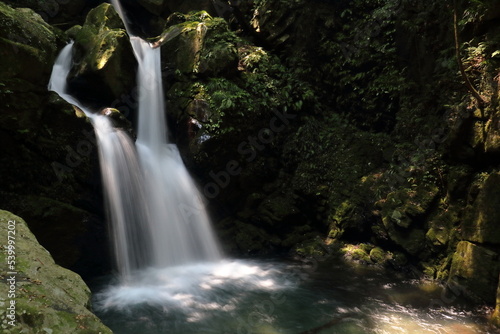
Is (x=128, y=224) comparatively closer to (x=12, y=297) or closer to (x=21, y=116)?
(x=21, y=116)

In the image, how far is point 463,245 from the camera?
593 centimetres

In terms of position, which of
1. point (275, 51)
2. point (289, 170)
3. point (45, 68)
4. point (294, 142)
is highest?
point (275, 51)

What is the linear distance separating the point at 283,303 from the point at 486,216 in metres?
3.94

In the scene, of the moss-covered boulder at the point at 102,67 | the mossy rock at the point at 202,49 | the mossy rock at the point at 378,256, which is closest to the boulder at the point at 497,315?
the mossy rock at the point at 378,256

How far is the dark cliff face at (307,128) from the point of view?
611 cm

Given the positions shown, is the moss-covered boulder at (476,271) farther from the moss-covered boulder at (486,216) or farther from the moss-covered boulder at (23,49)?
the moss-covered boulder at (23,49)

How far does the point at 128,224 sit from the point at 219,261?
101 inches

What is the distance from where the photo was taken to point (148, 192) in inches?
323

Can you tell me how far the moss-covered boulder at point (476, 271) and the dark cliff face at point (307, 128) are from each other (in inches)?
1.0

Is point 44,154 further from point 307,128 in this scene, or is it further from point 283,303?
point 307,128

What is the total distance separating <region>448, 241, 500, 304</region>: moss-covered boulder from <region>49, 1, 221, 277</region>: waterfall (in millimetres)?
5541

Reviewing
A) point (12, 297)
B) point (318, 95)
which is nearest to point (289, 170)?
point (318, 95)

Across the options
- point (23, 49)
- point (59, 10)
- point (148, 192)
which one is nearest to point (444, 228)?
point (148, 192)

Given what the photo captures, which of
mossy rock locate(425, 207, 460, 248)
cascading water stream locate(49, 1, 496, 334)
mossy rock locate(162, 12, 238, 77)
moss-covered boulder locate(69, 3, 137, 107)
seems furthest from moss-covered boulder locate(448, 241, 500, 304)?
moss-covered boulder locate(69, 3, 137, 107)
